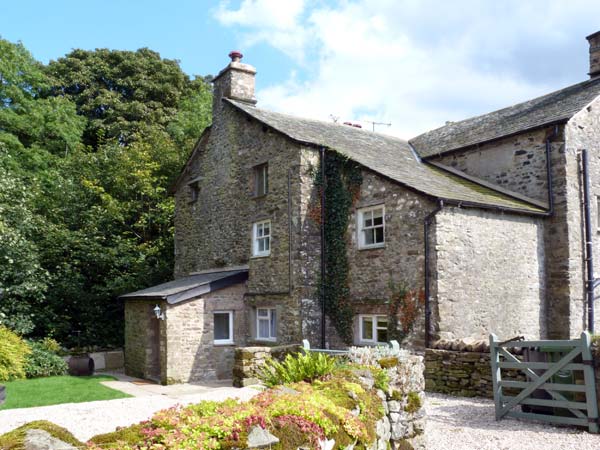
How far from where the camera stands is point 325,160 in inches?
696

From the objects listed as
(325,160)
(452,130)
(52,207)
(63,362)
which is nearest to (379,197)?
(325,160)

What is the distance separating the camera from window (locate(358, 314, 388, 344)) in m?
15.3

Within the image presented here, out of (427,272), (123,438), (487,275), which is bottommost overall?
(123,438)

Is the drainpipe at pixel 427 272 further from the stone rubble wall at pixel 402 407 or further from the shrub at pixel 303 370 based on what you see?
the shrub at pixel 303 370

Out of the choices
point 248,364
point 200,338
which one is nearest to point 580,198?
point 248,364

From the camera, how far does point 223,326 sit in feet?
60.8

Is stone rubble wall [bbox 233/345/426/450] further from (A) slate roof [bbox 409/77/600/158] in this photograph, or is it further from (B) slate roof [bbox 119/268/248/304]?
(A) slate roof [bbox 409/77/600/158]

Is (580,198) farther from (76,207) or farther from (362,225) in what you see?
(76,207)

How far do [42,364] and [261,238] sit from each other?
27.7 feet

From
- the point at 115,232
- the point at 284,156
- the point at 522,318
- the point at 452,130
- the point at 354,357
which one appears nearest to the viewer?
the point at 354,357

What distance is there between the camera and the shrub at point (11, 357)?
1630 centimetres

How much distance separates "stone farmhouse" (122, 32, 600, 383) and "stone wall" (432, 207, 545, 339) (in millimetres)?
40

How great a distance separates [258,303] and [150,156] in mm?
13176

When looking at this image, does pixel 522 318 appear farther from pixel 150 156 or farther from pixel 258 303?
pixel 150 156
